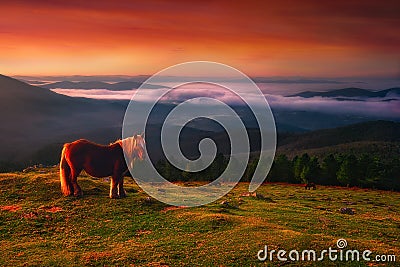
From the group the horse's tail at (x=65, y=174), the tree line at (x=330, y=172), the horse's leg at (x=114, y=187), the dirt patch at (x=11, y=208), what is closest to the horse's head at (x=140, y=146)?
the horse's leg at (x=114, y=187)

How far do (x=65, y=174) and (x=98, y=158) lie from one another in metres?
3.02

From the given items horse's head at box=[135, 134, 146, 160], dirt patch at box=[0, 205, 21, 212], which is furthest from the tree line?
dirt patch at box=[0, 205, 21, 212]

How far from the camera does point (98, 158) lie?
27219 mm

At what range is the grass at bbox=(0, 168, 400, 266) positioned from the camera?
18281 millimetres

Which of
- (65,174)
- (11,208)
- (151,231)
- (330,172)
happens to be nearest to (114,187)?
(65,174)

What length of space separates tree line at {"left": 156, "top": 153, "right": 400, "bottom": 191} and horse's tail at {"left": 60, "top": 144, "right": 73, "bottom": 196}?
51716 millimetres

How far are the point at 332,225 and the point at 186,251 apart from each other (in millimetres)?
12307

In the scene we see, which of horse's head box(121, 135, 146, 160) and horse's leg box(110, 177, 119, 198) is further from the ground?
horse's head box(121, 135, 146, 160)

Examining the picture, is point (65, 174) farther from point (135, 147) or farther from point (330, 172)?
point (330, 172)

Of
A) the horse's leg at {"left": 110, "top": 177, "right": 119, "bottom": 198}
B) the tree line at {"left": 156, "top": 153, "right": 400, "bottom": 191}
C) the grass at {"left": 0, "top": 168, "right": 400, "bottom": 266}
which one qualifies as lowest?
the tree line at {"left": 156, "top": 153, "right": 400, "bottom": 191}

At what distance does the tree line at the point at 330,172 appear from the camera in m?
71.2

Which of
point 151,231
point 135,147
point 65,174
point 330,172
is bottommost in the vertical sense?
point 330,172

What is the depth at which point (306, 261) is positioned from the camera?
17875 millimetres

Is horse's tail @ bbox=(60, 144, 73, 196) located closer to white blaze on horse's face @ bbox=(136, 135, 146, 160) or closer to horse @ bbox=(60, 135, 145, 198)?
horse @ bbox=(60, 135, 145, 198)
